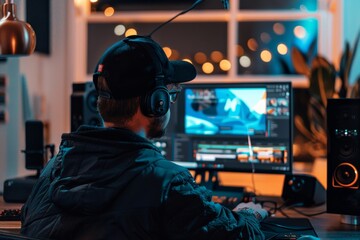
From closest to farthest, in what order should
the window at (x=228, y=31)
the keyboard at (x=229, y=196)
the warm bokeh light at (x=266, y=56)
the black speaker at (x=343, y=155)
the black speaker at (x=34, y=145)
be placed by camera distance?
the black speaker at (x=343, y=155), the keyboard at (x=229, y=196), the black speaker at (x=34, y=145), the window at (x=228, y=31), the warm bokeh light at (x=266, y=56)

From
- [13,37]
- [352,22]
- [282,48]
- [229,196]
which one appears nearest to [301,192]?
[229,196]

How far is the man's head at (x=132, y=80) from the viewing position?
1.44 meters

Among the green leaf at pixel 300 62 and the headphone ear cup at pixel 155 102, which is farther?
the green leaf at pixel 300 62

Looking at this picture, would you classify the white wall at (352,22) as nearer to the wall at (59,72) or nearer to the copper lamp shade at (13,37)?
the wall at (59,72)

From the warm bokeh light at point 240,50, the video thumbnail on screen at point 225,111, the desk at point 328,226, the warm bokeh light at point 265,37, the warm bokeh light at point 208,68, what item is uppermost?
the warm bokeh light at point 265,37

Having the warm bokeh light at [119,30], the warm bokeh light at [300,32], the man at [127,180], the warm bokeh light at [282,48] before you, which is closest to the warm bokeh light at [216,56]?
the warm bokeh light at [282,48]

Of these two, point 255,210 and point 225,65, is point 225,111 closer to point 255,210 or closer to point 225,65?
point 255,210

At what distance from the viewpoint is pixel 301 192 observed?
2.40m

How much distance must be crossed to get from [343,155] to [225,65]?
2.24 metres

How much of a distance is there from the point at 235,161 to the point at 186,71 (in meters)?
0.95

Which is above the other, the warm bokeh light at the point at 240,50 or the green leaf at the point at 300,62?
the warm bokeh light at the point at 240,50

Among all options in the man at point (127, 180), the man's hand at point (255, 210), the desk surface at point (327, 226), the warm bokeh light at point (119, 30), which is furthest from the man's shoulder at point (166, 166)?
the warm bokeh light at point (119, 30)

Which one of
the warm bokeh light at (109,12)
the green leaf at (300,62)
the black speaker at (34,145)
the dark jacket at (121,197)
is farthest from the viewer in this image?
the warm bokeh light at (109,12)

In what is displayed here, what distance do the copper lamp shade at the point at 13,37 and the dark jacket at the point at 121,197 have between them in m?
0.76
